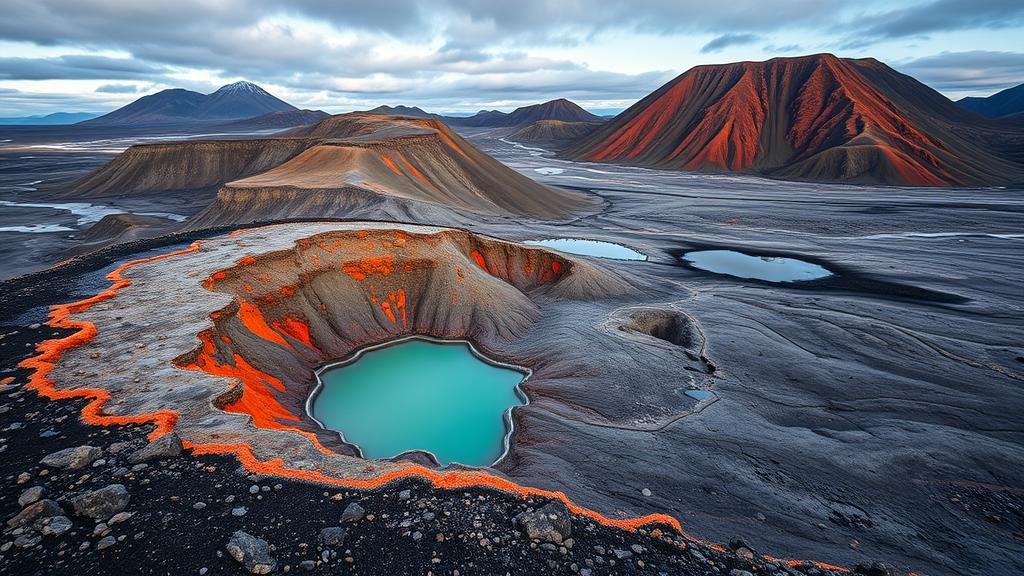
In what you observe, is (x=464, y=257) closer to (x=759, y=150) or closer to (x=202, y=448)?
(x=202, y=448)

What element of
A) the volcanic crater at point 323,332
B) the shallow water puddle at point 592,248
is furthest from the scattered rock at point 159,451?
the shallow water puddle at point 592,248

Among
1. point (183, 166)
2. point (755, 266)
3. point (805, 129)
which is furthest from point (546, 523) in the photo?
point (805, 129)

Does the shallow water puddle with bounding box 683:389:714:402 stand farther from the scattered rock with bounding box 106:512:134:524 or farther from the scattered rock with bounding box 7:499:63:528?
the scattered rock with bounding box 7:499:63:528

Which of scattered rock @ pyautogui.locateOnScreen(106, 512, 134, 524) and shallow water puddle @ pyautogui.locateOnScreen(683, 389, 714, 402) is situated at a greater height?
scattered rock @ pyautogui.locateOnScreen(106, 512, 134, 524)

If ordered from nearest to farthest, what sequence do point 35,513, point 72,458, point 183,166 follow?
point 35,513 → point 72,458 → point 183,166

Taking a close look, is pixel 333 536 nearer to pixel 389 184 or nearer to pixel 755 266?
pixel 755 266

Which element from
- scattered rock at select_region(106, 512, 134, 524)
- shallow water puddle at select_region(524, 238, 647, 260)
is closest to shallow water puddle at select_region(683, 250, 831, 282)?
shallow water puddle at select_region(524, 238, 647, 260)
